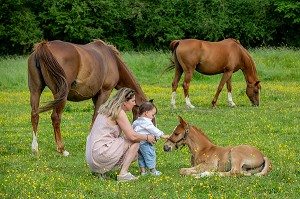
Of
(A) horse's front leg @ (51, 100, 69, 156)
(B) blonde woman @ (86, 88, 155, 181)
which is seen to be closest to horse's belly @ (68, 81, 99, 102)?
(A) horse's front leg @ (51, 100, 69, 156)

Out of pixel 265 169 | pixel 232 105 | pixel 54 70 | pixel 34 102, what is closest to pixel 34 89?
pixel 34 102

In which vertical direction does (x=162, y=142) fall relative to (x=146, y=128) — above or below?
below

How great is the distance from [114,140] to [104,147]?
0.20 metres

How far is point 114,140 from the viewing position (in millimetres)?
9430

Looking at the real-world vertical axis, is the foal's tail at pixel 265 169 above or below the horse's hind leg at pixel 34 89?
above

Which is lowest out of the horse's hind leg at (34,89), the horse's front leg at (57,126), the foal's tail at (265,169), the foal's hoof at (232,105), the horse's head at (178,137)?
the foal's hoof at (232,105)

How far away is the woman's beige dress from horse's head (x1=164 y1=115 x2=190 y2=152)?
0.61m

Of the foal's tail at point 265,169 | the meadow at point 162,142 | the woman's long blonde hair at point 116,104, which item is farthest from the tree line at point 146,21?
the foal's tail at point 265,169

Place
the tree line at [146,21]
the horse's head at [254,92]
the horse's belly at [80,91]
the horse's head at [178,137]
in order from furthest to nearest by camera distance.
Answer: the tree line at [146,21]
the horse's head at [254,92]
the horse's belly at [80,91]
the horse's head at [178,137]

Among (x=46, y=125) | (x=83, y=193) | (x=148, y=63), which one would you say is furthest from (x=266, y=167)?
(x=148, y=63)

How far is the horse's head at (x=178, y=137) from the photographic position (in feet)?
31.3

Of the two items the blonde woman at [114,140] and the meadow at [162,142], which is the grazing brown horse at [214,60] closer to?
the meadow at [162,142]

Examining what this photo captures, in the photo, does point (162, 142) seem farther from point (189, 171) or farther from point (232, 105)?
point (232, 105)

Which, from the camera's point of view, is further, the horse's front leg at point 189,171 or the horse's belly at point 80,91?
the horse's belly at point 80,91
